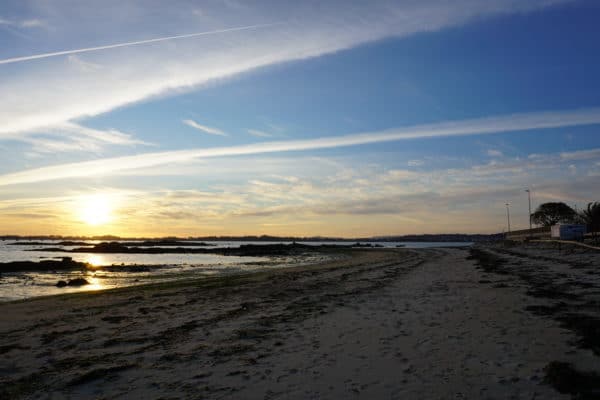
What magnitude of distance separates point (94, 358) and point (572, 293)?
1457cm

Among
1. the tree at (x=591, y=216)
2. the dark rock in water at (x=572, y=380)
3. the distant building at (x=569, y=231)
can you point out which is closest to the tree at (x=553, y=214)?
the tree at (x=591, y=216)

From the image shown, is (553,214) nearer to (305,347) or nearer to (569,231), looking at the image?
(569,231)

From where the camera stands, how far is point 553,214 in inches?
4126

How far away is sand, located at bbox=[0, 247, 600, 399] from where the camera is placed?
20.6ft

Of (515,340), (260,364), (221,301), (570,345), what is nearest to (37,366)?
(260,364)

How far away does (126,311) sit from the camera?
14.2 meters

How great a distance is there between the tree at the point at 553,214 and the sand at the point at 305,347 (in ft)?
333

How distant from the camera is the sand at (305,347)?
6.29 metres

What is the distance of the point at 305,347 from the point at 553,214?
115663 mm

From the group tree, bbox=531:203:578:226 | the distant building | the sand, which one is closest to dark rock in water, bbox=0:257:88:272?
the sand

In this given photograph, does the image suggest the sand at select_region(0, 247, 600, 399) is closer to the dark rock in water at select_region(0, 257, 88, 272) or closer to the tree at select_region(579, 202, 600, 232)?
the dark rock in water at select_region(0, 257, 88, 272)

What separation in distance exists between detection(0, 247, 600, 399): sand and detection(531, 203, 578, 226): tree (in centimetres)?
10165

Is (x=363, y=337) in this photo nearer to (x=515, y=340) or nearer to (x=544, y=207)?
(x=515, y=340)

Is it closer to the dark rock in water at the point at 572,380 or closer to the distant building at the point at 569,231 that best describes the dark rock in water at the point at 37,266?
the dark rock in water at the point at 572,380
